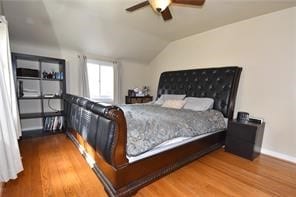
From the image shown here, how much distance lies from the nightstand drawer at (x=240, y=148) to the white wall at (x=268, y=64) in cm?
55

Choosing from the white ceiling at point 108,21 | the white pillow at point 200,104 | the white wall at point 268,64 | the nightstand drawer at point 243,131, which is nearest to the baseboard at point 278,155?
the white wall at point 268,64

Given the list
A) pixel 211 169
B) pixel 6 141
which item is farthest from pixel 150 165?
pixel 6 141

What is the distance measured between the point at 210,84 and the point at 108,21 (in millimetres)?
2536

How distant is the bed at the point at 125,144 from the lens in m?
1.36

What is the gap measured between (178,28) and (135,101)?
236 centimetres

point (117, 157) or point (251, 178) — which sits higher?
point (117, 157)

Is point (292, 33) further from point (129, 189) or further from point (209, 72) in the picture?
point (129, 189)

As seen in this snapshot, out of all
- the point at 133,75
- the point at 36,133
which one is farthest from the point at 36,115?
the point at 133,75

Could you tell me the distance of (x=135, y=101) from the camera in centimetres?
468

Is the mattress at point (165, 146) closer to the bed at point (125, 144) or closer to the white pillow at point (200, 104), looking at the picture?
the bed at point (125, 144)

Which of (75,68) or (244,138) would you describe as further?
(75,68)

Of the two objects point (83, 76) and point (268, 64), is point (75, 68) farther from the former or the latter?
point (268, 64)

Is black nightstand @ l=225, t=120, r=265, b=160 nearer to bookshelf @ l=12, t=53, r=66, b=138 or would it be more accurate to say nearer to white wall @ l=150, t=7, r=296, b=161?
white wall @ l=150, t=7, r=296, b=161

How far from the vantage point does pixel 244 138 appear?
2.41 meters
